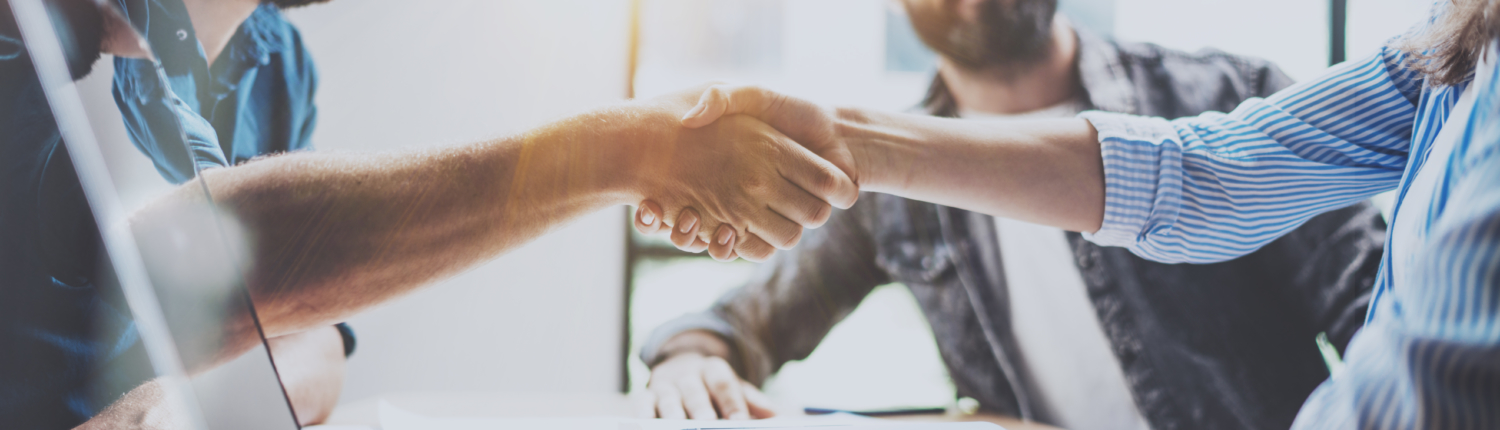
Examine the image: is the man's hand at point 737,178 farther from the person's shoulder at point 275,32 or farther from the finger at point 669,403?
the person's shoulder at point 275,32

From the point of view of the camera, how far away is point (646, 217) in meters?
0.69

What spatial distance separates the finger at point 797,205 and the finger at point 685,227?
99 mm

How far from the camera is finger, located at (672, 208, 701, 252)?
0.71 m

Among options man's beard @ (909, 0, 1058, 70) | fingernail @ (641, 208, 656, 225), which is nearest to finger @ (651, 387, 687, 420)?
fingernail @ (641, 208, 656, 225)

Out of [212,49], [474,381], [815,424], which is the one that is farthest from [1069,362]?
[212,49]

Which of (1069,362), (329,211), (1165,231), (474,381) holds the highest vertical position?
(329,211)

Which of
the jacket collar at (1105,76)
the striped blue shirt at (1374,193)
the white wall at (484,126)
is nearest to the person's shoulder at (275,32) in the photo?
the white wall at (484,126)

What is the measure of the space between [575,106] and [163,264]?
1.06 meters

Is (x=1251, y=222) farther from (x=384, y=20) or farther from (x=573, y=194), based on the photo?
(x=384, y=20)

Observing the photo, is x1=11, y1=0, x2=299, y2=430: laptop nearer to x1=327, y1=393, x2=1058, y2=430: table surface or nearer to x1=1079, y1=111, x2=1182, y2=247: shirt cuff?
x1=327, y1=393, x2=1058, y2=430: table surface

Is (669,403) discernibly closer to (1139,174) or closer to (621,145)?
(621,145)

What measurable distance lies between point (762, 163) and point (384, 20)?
114 centimetres

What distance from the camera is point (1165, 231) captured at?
620 mm

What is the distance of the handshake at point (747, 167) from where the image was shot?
26.4 inches
